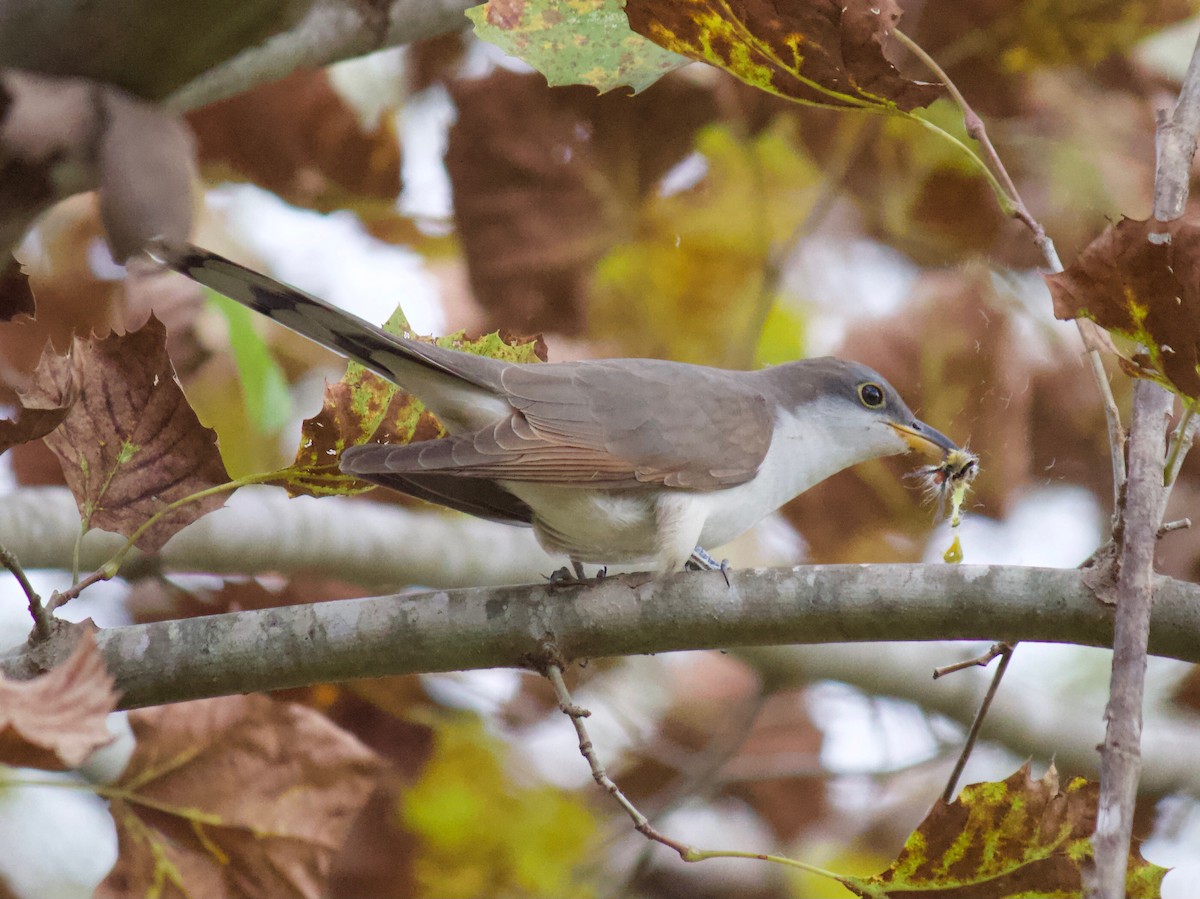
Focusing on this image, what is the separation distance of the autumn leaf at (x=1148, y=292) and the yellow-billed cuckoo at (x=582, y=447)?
107 centimetres

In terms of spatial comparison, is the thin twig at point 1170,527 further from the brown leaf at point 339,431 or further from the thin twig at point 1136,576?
the brown leaf at point 339,431

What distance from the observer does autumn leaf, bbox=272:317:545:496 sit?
6.67 ft

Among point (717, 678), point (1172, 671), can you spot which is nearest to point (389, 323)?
point (717, 678)

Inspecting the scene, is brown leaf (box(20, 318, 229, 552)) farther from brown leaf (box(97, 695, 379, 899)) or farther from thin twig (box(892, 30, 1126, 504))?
thin twig (box(892, 30, 1126, 504))

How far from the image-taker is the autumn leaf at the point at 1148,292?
146 cm

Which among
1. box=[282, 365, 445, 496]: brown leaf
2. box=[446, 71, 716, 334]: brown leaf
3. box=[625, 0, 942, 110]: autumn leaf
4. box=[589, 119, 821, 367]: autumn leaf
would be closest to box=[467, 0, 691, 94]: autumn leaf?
box=[625, 0, 942, 110]: autumn leaf

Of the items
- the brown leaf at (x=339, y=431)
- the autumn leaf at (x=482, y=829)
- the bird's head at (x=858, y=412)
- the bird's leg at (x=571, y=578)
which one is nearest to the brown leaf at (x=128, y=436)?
the brown leaf at (x=339, y=431)

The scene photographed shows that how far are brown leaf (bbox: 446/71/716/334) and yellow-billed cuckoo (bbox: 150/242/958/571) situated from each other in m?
1.01

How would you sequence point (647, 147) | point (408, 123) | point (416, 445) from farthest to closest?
point (408, 123) → point (647, 147) → point (416, 445)

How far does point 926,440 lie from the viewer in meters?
3.16

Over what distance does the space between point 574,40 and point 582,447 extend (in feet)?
2.53

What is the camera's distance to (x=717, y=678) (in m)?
4.96

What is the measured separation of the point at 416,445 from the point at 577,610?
1.39ft

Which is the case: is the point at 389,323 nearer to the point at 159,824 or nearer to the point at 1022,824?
the point at 159,824
